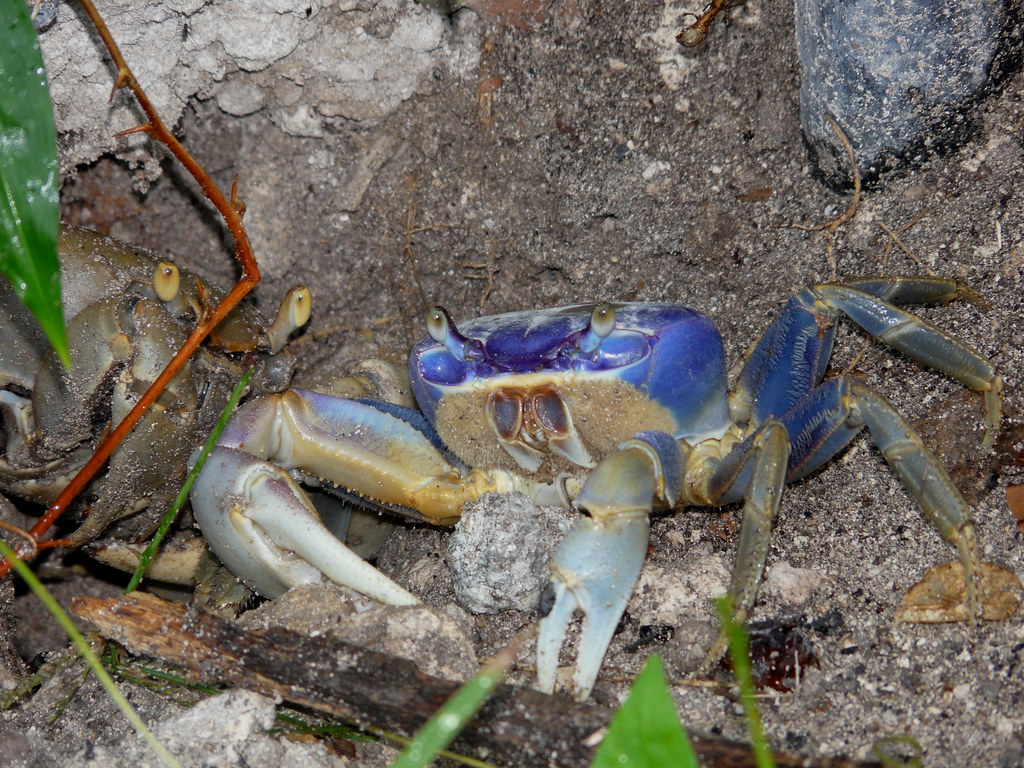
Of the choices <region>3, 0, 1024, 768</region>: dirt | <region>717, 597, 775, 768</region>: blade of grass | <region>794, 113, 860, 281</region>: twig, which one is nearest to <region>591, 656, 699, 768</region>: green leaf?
<region>717, 597, 775, 768</region>: blade of grass

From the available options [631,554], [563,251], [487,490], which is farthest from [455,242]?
[631,554]

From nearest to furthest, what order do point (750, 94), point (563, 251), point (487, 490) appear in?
point (487, 490), point (750, 94), point (563, 251)

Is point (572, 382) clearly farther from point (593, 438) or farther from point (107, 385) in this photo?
point (107, 385)

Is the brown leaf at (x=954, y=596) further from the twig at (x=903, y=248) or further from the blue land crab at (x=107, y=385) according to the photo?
the blue land crab at (x=107, y=385)

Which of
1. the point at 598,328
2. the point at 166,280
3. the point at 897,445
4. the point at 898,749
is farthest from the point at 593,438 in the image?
the point at 166,280

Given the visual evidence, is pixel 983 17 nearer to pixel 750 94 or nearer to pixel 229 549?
pixel 750 94

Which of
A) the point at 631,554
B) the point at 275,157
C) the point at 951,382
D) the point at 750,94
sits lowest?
the point at 951,382

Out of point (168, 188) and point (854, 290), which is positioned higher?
point (168, 188)

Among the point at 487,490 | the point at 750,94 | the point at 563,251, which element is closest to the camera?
the point at 487,490
